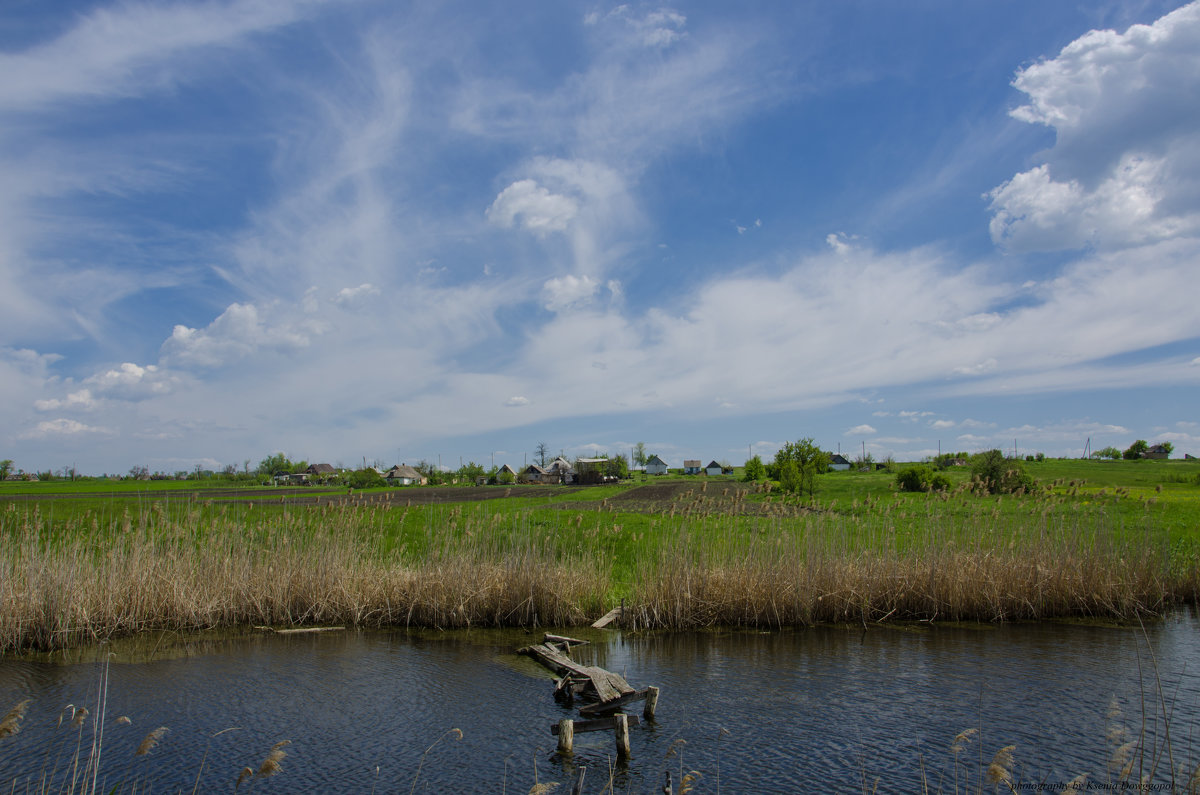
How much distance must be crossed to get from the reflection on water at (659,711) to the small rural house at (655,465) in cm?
12711

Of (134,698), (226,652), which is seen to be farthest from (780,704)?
(226,652)

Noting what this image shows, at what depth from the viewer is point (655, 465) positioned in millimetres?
142875

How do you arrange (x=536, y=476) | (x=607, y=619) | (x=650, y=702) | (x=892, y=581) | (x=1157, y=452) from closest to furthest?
(x=650, y=702)
(x=607, y=619)
(x=892, y=581)
(x=1157, y=452)
(x=536, y=476)

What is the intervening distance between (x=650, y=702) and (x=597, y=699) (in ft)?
2.97

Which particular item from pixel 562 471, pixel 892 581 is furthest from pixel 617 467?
pixel 892 581

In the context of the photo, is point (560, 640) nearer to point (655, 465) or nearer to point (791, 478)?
point (791, 478)

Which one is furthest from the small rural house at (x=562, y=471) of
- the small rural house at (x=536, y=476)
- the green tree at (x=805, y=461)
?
the green tree at (x=805, y=461)

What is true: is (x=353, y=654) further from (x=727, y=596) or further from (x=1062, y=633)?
(x=1062, y=633)

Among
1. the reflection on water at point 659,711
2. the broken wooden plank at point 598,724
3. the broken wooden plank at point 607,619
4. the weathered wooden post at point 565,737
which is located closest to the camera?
the reflection on water at point 659,711

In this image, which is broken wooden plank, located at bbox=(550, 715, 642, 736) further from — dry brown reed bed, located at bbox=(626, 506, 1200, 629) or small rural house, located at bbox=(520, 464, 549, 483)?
small rural house, located at bbox=(520, 464, 549, 483)

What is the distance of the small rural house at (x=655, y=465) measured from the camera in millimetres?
140375

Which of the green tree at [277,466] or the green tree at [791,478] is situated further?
the green tree at [277,466]

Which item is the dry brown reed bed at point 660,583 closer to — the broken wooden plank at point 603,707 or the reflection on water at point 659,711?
the reflection on water at point 659,711

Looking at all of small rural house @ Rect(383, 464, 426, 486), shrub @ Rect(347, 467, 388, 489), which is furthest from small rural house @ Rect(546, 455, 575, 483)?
shrub @ Rect(347, 467, 388, 489)
